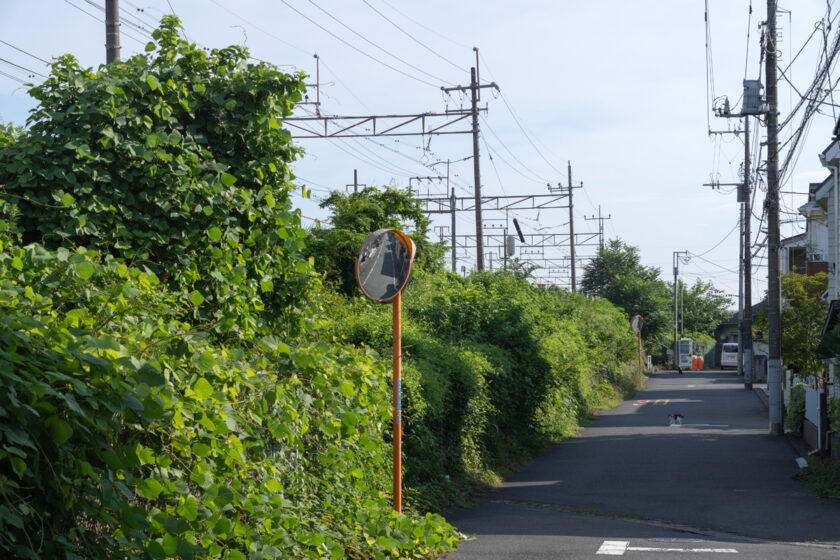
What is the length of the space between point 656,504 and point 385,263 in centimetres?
675

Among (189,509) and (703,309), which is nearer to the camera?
(189,509)

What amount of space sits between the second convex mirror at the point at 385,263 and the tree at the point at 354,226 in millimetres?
12167

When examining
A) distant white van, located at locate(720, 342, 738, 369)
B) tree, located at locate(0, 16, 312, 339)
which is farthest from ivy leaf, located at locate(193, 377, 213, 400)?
distant white van, located at locate(720, 342, 738, 369)

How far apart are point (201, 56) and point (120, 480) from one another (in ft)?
18.7

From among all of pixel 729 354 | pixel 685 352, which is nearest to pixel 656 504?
pixel 685 352

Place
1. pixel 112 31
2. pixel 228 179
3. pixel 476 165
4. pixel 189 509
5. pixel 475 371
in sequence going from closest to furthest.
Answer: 1. pixel 189 509
2. pixel 228 179
3. pixel 112 31
4. pixel 475 371
5. pixel 476 165

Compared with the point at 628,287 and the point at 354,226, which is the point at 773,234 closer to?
the point at 354,226

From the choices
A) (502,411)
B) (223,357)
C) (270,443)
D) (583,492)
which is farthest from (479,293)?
(223,357)

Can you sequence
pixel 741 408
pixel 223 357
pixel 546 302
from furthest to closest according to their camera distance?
pixel 741 408 → pixel 546 302 → pixel 223 357

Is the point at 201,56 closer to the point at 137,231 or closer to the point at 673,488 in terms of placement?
the point at 137,231

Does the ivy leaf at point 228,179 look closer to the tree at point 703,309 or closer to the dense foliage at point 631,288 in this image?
the dense foliage at point 631,288

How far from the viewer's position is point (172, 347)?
192 inches

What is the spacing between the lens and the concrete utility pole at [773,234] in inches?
878

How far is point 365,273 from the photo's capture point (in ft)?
26.7
